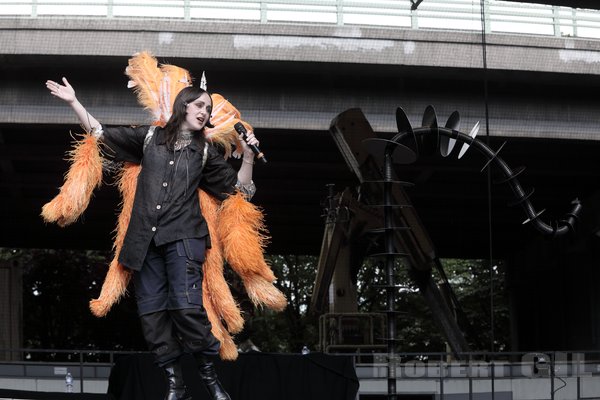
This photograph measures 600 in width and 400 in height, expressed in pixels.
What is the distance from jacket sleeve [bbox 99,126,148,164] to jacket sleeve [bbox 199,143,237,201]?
0.43 meters

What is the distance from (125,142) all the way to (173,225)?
69 cm

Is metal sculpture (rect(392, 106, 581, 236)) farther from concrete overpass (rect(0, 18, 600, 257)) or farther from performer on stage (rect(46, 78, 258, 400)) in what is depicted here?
concrete overpass (rect(0, 18, 600, 257))

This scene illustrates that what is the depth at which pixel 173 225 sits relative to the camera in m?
6.27

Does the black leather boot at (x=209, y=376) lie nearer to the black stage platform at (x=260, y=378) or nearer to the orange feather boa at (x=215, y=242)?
the orange feather boa at (x=215, y=242)

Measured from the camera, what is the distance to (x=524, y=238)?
113 feet

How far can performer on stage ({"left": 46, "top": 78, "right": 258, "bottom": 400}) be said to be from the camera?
20.3 feet

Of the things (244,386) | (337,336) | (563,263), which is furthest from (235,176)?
(563,263)

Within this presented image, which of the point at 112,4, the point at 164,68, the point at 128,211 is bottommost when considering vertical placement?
the point at 128,211

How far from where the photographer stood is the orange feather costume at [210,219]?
6477mm

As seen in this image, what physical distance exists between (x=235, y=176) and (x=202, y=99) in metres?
0.58

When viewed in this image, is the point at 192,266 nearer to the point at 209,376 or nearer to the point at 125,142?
the point at 209,376

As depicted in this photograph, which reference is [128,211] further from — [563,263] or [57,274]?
[57,274]

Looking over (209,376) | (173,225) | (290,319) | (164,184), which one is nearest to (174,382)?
(209,376)

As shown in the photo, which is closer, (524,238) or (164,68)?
(164,68)
